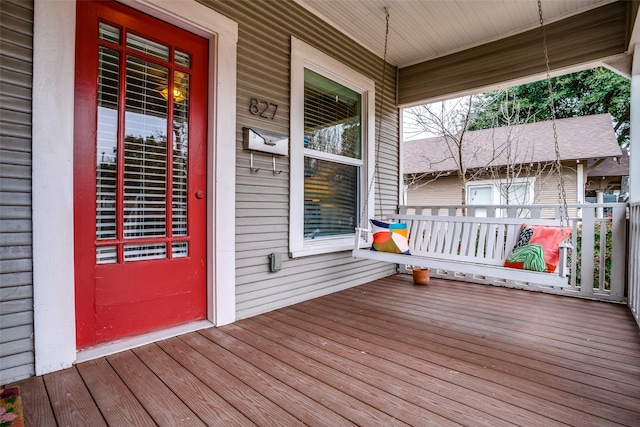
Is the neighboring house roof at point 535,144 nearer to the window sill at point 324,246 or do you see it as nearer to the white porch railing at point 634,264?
the white porch railing at point 634,264

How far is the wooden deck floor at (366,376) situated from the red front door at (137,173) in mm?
324

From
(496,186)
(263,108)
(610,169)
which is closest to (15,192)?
(263,108)

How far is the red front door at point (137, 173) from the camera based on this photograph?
1.84m

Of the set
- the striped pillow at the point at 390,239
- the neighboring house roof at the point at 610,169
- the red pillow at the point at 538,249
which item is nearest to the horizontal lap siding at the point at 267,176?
the striped pillow at the point at 390,239

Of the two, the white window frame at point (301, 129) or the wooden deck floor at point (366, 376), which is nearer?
the wooden deck floor at point (366, 376)

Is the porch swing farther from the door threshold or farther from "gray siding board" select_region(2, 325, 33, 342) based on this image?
"gray siding board" select_region(2, 325, 33, 342)

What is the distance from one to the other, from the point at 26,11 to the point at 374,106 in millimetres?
3326

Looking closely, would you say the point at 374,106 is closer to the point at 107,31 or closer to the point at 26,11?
the point at 107,31

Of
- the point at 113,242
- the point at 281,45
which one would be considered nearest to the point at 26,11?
the point at 113,242

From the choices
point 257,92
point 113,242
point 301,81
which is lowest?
point 113,242

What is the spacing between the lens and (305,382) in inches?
63.3

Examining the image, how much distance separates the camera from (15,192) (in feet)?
5.18

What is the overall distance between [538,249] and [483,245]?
0.65m

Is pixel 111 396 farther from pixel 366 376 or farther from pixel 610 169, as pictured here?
pixel 610 169
